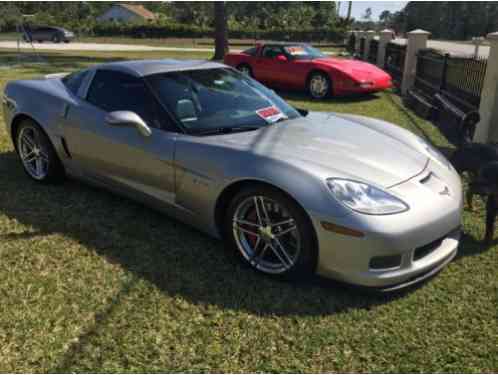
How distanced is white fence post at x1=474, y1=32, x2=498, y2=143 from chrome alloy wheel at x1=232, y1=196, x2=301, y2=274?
4.80 metres

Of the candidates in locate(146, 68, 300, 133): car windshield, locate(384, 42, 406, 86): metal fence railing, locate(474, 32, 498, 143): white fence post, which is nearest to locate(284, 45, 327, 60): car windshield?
locate(384, 42, 406, 86): metal fence railing

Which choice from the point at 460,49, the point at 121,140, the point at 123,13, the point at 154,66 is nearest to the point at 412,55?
the point at 154,66

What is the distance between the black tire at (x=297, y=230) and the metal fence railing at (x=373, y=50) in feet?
54.0

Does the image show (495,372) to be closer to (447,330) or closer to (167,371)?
(447,330)

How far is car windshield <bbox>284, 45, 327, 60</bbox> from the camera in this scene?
11062 millimetres

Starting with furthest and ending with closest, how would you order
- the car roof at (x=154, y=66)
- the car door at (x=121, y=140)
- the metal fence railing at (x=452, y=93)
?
the metal fence railing at (x=452, y=93) → the car roof at (x=154, y=66) → the car door at (x=121, y=140)

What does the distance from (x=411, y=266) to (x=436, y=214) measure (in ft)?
1.18

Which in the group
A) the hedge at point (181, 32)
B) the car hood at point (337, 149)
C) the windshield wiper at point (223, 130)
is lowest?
the car hood at point (337, 149)

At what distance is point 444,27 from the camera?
7700 centimetres

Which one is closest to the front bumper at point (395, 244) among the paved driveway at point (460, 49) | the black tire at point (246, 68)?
the black tire at point (246, 68)

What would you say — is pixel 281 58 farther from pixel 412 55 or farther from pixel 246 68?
pixel 412 55

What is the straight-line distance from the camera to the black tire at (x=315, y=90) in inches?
407

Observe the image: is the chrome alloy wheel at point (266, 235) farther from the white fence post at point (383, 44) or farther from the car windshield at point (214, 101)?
the white fence post at point (383, 44)

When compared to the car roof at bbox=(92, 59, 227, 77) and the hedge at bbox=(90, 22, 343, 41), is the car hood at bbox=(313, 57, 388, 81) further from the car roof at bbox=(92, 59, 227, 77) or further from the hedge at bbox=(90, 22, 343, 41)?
the hedge at bbox=(90, 22, 343, 41)
